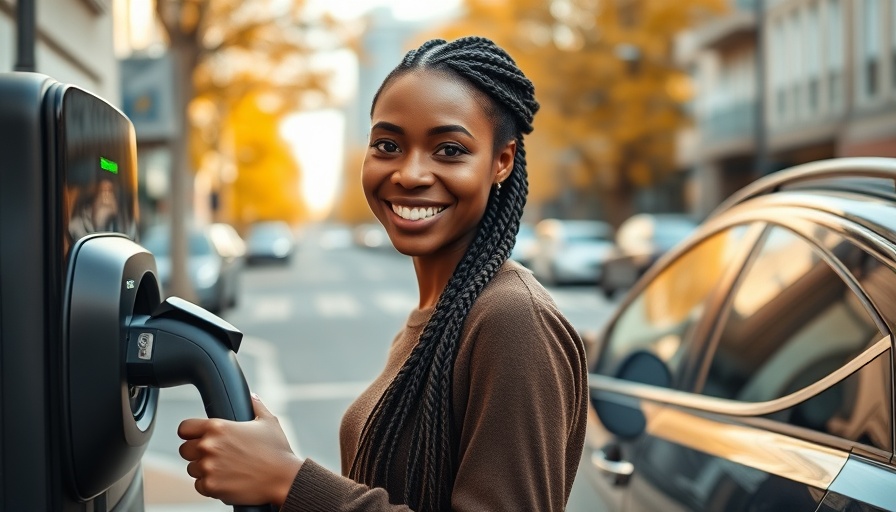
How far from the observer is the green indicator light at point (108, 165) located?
5.66 ft

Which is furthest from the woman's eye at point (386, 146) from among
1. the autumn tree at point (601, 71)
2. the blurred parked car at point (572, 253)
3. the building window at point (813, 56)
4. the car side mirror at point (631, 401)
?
the autumn tree at point (601, 71)

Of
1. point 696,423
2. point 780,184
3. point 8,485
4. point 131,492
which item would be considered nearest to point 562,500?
point 8,485

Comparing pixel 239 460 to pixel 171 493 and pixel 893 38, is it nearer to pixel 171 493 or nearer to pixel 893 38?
pixel 171 493

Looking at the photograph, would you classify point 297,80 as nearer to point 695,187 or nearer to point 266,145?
point 266,145

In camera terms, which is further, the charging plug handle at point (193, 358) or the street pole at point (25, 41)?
the street pole at point (25, 41)

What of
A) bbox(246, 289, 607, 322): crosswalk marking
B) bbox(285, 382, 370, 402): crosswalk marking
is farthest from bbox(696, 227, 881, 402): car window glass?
bbox(246, 289, 607, 322): crosswalk marking

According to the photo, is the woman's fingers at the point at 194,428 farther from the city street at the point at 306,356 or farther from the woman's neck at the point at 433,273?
the city street at the point at 306,356

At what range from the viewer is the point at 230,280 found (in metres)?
19.0

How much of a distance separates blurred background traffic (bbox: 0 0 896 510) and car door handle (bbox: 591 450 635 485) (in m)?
2.69

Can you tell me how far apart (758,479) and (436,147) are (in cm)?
101

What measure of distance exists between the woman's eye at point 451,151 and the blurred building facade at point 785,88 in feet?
70.1

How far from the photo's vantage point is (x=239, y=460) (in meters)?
1.44

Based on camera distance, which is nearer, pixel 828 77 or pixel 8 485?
pixel 8 485

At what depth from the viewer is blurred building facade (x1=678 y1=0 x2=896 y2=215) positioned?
77.2 ft
